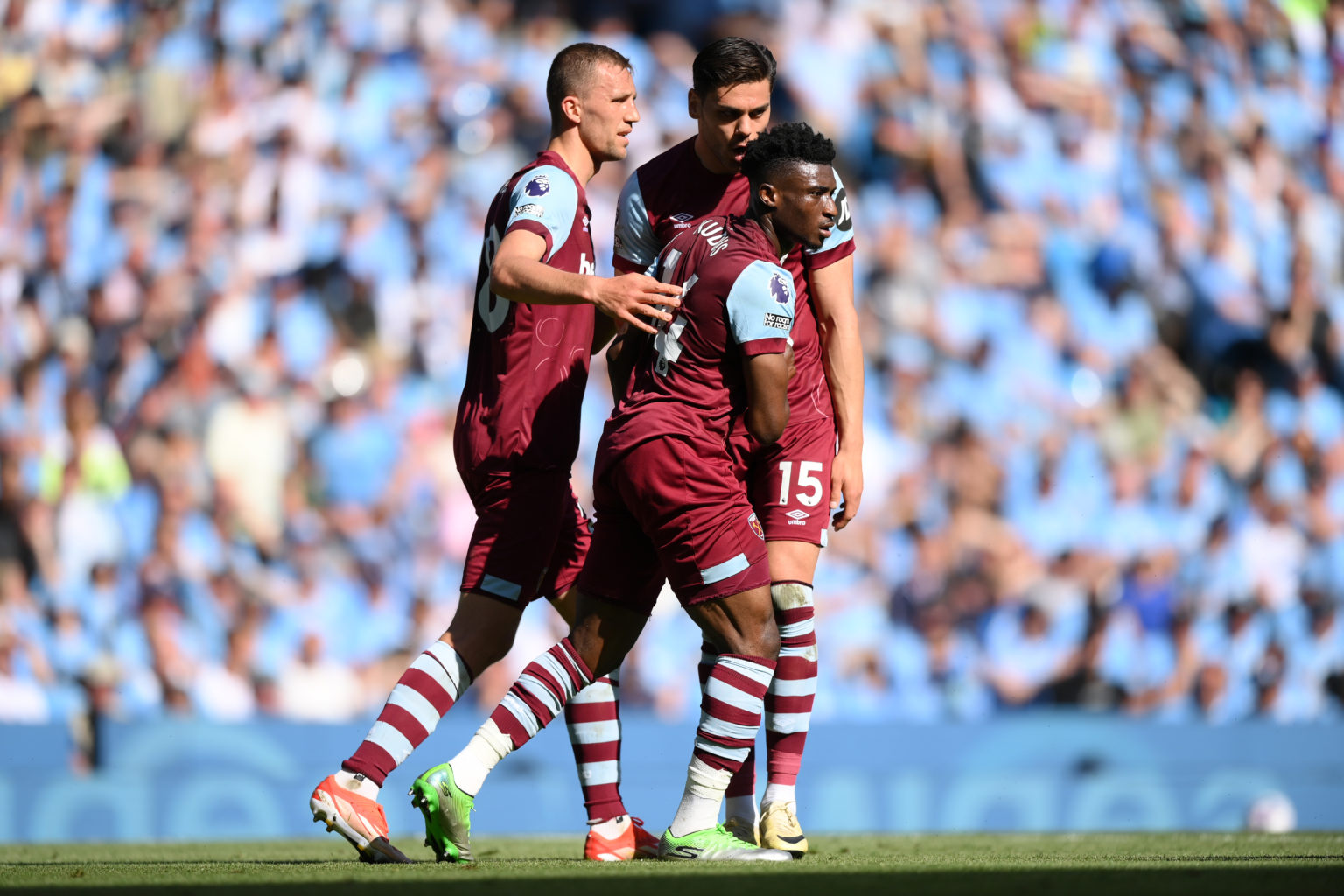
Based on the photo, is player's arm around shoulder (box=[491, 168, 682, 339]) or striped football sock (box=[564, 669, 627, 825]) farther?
striped football sock (box=[564, 669, 627, 825])

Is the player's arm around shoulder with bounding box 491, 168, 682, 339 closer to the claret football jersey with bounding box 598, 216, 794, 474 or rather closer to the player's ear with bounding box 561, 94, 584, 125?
the claret football jersey with bounding box 598, 216, 794, 474

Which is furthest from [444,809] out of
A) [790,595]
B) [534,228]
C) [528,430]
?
[534,228]

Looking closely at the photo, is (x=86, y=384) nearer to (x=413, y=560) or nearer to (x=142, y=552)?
(x=142, y=552)

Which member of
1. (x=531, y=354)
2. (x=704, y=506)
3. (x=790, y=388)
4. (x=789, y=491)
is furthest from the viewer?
(x=790, y=388)

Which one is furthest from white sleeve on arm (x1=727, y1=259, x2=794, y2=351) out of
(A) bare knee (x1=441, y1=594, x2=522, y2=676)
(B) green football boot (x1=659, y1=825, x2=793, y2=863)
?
(B) green football boot (x1=659, y1=825, x2=793, y2=863)

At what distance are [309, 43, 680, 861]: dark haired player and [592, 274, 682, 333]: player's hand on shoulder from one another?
0.11ft

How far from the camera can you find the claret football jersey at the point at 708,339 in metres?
3.60

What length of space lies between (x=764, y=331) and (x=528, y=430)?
74 cm

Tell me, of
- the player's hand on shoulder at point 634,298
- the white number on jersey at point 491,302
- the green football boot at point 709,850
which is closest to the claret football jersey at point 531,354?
the white number on jersey at point 491,302

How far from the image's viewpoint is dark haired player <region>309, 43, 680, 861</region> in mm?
3699

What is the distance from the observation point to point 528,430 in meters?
3.94

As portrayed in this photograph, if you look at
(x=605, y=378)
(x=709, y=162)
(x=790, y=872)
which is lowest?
(x=790, y=872)

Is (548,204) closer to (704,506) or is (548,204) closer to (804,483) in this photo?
(704,506)

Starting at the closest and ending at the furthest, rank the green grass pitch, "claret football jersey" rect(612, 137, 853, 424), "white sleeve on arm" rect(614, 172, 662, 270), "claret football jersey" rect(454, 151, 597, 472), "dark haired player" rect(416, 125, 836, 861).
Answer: the green grass pitch, "dark haired player" rect(416, 125, 836, 861), "claret football jersey" rect(454, 151, 597, 472), "claret football jersey" rect(612, 137, 853, 424), "white sleeve on arm" rect(614, 172, 662, 270)
